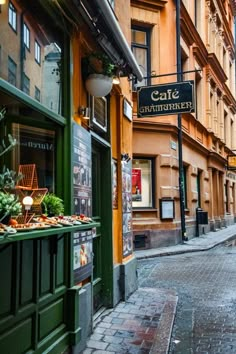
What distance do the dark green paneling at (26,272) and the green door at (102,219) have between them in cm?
256

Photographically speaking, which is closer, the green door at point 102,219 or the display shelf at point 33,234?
the display shelf at point 33,234

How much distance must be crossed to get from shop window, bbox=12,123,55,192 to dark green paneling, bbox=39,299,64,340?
119 cm

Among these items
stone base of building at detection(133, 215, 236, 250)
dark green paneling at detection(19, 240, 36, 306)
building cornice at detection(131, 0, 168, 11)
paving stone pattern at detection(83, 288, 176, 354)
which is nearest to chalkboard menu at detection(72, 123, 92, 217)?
dark green paneling at detection(19, 240, 36, 306)

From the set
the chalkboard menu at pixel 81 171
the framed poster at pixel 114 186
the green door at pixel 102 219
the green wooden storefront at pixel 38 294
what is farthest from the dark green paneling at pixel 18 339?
the framed poster at pixel 114 186

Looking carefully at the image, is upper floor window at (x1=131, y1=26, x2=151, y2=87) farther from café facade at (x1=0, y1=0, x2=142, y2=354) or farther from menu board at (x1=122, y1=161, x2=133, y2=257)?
café facade at (x1=0, y1=0, x2=142, y2=354)

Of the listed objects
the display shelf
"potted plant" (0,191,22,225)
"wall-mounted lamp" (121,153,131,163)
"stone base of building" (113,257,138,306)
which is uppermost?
"wall-mounted lamp" (121,153,131,163)

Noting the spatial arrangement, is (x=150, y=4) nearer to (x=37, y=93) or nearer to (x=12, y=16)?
(x=37, y=93)

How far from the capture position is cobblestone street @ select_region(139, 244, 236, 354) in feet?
17.3

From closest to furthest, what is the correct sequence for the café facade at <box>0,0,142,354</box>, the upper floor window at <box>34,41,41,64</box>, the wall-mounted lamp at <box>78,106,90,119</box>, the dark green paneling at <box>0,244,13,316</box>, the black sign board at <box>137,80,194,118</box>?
the dark green paneling at <box>0,244,13,316</box>, the café facade at <box>0,0,142,354</box>, the upper floor window at <box>34,41,41,64</box>, the wall-mounted lamp at <box>78,106,90,119</box>, the black sign board at <box>137,80,194,118</box>

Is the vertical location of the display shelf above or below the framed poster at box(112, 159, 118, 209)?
below

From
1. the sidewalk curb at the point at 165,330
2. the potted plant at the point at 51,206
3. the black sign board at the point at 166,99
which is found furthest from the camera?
the black sign board at the point at 166,99

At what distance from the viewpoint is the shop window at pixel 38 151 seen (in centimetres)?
414

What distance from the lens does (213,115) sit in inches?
933

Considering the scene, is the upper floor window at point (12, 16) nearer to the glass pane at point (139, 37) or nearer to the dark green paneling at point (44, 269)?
the dark green paneling at point (44, 269)
